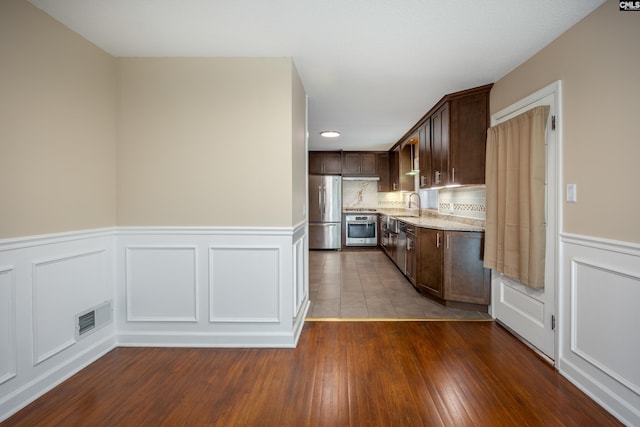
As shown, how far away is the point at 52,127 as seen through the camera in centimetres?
192

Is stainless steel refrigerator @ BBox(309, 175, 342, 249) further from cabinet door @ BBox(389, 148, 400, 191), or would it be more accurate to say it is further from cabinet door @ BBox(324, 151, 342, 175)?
cabinet door @ BBox(389, 148, 400, 191)

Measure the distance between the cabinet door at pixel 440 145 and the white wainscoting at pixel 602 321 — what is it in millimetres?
1568

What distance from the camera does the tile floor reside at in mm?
3107

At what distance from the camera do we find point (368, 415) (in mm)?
1650

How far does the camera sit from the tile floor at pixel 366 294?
3.11m

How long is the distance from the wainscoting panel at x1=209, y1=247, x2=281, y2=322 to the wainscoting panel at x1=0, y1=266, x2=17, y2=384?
3.69ft

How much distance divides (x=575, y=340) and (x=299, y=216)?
2212 millimetres

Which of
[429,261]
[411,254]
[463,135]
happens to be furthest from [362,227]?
[463,135]

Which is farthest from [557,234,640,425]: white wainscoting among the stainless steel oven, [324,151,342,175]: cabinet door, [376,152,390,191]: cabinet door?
[324,151,342,175]: cabinet door

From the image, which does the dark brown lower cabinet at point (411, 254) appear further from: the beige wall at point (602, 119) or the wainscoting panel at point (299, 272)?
the beige wall at point (602, 119)

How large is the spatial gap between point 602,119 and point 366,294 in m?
2.72

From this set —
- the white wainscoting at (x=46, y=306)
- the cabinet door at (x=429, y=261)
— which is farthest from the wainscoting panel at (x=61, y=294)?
the cabinet door at (x=429, y=261)

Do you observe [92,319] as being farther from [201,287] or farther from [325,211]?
[325,211]

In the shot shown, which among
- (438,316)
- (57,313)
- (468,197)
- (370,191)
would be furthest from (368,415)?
(370,191)
